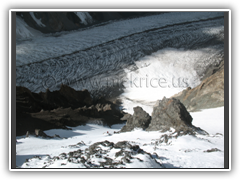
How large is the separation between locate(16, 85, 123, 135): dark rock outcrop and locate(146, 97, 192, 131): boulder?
549 millimetres

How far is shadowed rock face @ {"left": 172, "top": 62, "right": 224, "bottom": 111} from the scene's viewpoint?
9.76ft

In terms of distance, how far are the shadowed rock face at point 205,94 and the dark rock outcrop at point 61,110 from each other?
3.05ft

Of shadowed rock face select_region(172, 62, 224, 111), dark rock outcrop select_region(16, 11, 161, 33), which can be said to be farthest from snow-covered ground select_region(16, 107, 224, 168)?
dark rock outcrop select_region(16, 11, 161, 33)

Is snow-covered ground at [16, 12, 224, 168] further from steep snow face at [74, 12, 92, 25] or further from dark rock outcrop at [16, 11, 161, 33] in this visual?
dark rock outcrop at [16, 11, 161, 33]

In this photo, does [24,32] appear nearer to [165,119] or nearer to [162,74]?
[162,74]

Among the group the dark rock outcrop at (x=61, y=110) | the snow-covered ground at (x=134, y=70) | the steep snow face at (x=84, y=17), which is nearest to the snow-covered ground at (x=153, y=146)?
the snow-covered ground at (x=134, y=70)

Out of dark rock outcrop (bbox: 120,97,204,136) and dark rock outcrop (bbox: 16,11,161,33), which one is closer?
dark rock outcrop (bbox: 120,97,204,136)

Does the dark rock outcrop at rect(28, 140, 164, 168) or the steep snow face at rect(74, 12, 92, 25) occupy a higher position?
the steep snow face at rect(74, 12, 92, 25)

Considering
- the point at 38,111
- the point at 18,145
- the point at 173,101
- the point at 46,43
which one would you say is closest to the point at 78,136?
the point at 18,145

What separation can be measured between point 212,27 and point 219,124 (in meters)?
2.21

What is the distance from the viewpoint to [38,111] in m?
3.02

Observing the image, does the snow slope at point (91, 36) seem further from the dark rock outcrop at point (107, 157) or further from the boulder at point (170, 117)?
the dark rock outcrop at point (107, 157)

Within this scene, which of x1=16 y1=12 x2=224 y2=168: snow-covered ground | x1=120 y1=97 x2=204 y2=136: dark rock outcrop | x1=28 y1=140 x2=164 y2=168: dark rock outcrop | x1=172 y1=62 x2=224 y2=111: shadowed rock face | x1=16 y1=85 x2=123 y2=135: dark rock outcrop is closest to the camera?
x1=28 y1=140 x2=164 y2=168: dark rock outcrop

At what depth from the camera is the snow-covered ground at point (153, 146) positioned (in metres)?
1.94
